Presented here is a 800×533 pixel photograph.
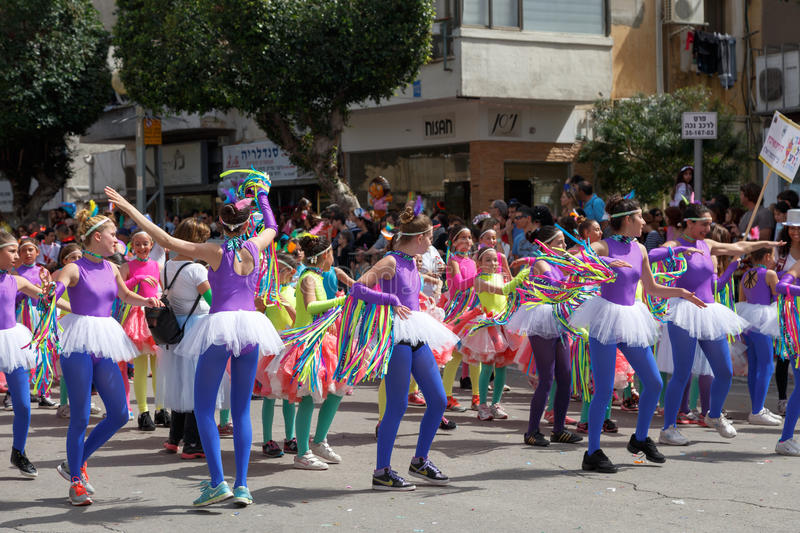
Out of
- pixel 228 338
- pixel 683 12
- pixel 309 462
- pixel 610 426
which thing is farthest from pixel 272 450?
pixel 683 12

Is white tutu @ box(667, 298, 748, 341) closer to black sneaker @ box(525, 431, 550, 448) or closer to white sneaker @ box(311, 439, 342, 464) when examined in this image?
black sneaker @ box(525, 431, 550, 448)

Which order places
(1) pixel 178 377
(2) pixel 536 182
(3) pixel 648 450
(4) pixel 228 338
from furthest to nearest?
(2) pixel 536 182 → (1) pixel 178 377 → (3) pixel 648 450 → (4) pixel 228 338

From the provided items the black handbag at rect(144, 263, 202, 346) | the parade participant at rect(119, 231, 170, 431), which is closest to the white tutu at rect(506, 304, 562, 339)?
the black handbag at rect(144, 263, 202, 346)

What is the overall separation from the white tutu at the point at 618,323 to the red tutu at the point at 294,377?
185cm

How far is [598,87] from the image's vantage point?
880 inches

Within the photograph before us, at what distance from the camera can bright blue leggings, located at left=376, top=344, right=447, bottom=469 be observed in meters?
6.88

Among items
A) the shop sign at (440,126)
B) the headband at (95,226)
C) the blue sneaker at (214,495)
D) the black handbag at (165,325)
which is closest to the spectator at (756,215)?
the black handbag at (165,325)

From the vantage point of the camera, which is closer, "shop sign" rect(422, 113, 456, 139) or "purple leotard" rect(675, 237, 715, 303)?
"purple leotard" rect(675, 237, 715, 303)

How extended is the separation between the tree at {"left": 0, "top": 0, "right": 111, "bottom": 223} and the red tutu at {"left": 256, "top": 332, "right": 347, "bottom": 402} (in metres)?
21.6

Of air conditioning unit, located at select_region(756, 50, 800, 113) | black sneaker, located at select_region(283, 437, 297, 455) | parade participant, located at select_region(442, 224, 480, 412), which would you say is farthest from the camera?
air conditioning unit, located at select_region(756, 50, 800, 113)

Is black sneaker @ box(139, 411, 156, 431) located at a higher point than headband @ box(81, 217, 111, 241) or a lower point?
lower

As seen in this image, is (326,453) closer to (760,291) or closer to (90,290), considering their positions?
(90,290)

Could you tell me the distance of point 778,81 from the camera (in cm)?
2091

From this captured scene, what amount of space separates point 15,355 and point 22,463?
0.80 metres
